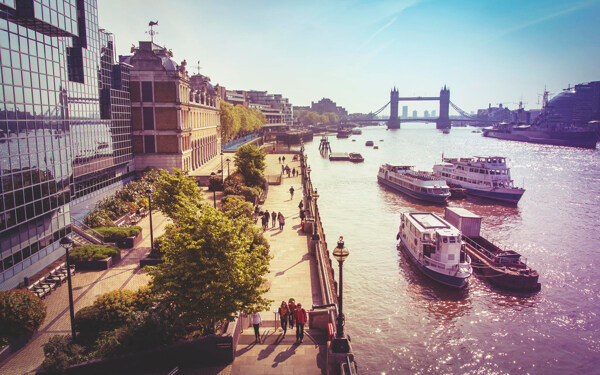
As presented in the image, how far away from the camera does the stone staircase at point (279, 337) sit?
601 inches

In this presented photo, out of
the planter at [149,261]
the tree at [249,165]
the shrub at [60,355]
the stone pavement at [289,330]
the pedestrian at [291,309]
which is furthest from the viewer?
the tree at [249,165]

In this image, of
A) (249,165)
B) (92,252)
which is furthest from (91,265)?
(249,165)

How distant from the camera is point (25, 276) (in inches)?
788

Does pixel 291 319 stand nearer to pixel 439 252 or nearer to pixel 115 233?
pixel 439 252

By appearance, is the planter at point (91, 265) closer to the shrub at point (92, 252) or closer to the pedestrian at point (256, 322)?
the shrub at point (92, 252)

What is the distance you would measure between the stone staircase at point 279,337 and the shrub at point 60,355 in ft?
18.0

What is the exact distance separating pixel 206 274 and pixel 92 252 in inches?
507

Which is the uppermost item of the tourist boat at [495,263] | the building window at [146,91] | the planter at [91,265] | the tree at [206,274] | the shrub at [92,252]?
the building window at [146,91]

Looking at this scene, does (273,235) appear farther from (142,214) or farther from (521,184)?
(521,184)

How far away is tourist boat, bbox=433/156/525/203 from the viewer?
54.5 m

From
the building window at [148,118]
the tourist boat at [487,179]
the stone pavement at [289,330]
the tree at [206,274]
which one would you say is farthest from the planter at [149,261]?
the tourist boat at [487,179]

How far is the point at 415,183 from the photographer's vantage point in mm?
56844

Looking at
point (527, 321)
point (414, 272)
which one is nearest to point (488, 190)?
point (414, 272)

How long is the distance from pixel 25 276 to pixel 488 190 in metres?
54.4
